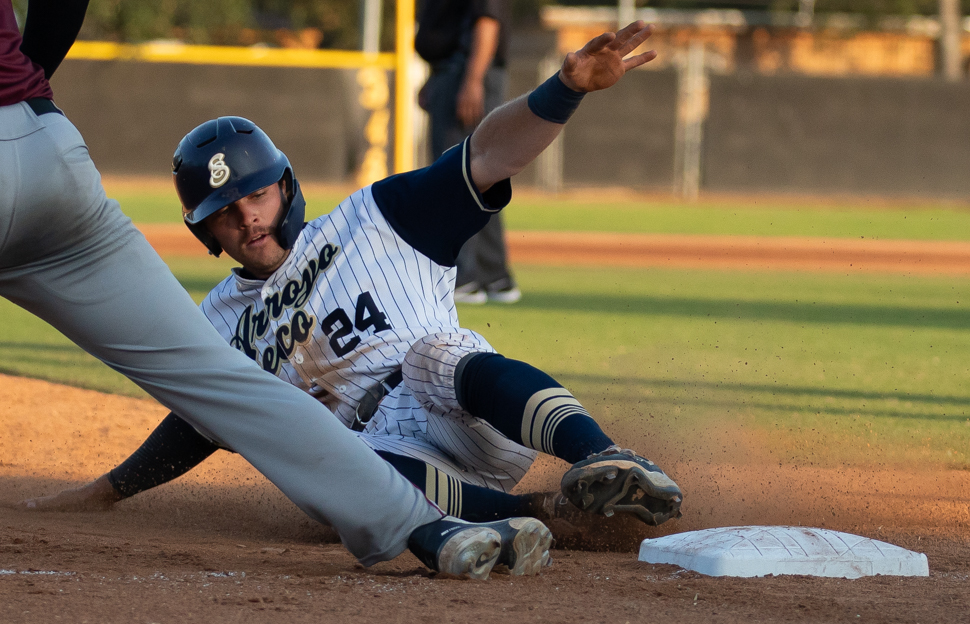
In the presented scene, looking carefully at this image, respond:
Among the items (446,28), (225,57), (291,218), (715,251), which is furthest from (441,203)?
(225,57)

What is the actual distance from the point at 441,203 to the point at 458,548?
0.92 metres

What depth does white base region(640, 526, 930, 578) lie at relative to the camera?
234 centimetres

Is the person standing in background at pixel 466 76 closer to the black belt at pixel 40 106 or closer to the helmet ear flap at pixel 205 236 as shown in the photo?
the helmet ear flap at pixel 205 236

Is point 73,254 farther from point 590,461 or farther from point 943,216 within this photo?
point 943,216

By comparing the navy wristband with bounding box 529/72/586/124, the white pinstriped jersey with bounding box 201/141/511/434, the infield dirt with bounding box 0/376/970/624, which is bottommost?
the infield dirt with bounding box 0/376/970/624

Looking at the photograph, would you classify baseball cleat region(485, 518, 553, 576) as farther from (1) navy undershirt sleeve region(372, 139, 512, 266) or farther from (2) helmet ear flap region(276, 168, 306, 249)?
(2) helmet ear flap region(276, 168, 306, 249)

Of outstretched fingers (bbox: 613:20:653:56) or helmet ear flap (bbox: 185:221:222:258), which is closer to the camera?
outstretched fingers (bbox: 613:20:653:56)

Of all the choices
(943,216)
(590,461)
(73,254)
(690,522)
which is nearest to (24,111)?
(73,254)

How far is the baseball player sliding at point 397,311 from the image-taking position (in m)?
2.49

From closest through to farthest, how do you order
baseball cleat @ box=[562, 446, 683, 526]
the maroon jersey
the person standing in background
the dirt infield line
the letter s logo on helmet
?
the maroon jersey → baseball cleat @ box=[562, 446, 683, 526] → the letter s logo on helmet → the person standing in background → the dirt infield line

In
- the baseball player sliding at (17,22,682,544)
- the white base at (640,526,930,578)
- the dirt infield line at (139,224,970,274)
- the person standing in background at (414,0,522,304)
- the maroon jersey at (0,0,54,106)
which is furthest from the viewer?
the dirt infield line at (139,224,970,274)

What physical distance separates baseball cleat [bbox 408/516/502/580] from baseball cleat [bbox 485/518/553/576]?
0.02m

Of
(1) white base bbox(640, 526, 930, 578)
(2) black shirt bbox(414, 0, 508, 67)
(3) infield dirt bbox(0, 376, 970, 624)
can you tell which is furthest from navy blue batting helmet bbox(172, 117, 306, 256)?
(2) black shirt bbox(414, 0, 508, 67)

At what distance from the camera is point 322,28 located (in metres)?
36.9
